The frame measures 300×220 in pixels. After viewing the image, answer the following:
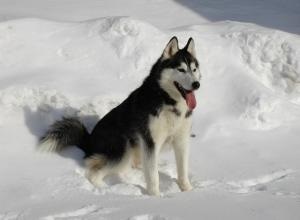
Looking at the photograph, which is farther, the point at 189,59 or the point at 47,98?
the point at 47,98

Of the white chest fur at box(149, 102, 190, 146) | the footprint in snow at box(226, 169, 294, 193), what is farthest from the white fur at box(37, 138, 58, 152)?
the footprint in snow at box(226, 169, 294, 193)

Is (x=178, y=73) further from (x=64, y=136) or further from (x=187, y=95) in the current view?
(x=64, y=136)

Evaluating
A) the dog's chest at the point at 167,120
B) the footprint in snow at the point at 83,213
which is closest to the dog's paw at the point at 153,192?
the dog's chest at the point at 167,120

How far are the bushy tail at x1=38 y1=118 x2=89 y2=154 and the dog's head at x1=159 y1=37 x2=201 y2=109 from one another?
117 cm

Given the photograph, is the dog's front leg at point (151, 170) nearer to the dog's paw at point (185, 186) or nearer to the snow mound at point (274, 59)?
the dog's paw at point (185, 186)

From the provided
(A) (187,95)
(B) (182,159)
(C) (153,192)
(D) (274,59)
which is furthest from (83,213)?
(D) (274,59)

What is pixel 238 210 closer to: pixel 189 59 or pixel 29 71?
pixel 189 59

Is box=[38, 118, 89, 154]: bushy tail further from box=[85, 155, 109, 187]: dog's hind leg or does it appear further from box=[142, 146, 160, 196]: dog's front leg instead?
box=[142, 146, 160, 196]: dog's front leg

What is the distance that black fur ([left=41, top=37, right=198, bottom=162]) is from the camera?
16.4ft

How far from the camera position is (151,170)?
5.06 metres

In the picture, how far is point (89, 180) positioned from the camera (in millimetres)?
5180

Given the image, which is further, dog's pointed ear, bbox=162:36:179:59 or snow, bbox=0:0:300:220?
dog's pointed ear, bbox=162:36:179:59

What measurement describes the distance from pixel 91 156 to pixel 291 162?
2097 millimetres

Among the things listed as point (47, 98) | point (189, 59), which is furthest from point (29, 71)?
point (189, 59)
